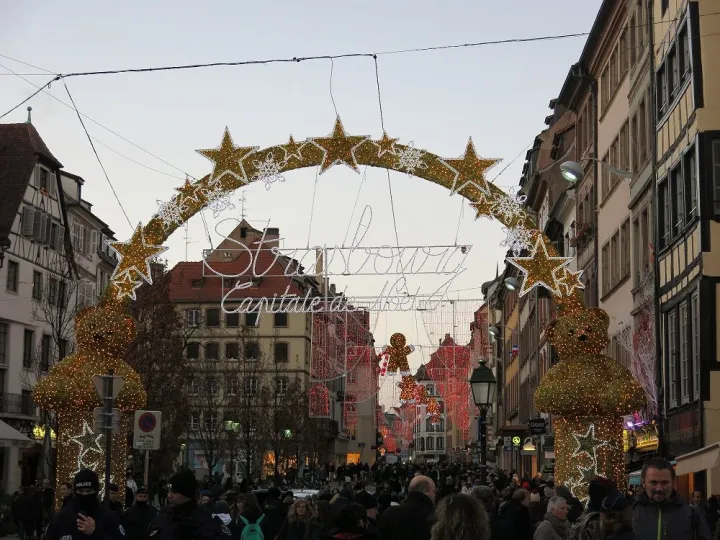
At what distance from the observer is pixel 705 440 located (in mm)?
28109

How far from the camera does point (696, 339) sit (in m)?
28.9

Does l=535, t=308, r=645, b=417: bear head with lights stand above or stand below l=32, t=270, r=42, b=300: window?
below

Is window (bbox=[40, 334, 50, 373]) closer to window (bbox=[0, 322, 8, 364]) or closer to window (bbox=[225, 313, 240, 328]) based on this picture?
window (bbox=[0, 322, 8, 364])

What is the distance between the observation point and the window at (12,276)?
57969 millimetres

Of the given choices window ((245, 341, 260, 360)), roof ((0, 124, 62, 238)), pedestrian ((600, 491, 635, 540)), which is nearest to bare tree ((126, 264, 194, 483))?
roof ((0, 124, 62, 238))

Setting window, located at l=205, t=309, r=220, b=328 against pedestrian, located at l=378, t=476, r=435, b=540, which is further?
window, located at l=205, t=309, r=220, b=328

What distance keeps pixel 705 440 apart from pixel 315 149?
1032 cm

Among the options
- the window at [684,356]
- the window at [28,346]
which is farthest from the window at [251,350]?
the window at [684,356]

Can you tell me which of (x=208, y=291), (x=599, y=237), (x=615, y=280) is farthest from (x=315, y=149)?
(x=208, y=291)

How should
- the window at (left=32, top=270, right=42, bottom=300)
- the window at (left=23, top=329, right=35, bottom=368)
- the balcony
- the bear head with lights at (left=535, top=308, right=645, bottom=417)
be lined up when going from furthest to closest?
1. the window at (left=32, top=270, right=42, bottom=300)
2. the window at (left=23, top=329, right=35, bottom=368)
3. the balcony
4. the bear head with lights at (left=535, top=308, right=645, bottom=417)

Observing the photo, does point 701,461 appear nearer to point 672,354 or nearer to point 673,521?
point 673,521

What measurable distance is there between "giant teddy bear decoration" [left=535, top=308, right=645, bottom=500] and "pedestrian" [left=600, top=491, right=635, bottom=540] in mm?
11272

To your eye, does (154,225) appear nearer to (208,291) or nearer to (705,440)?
(705,440)

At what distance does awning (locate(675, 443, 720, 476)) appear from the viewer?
15131mm
